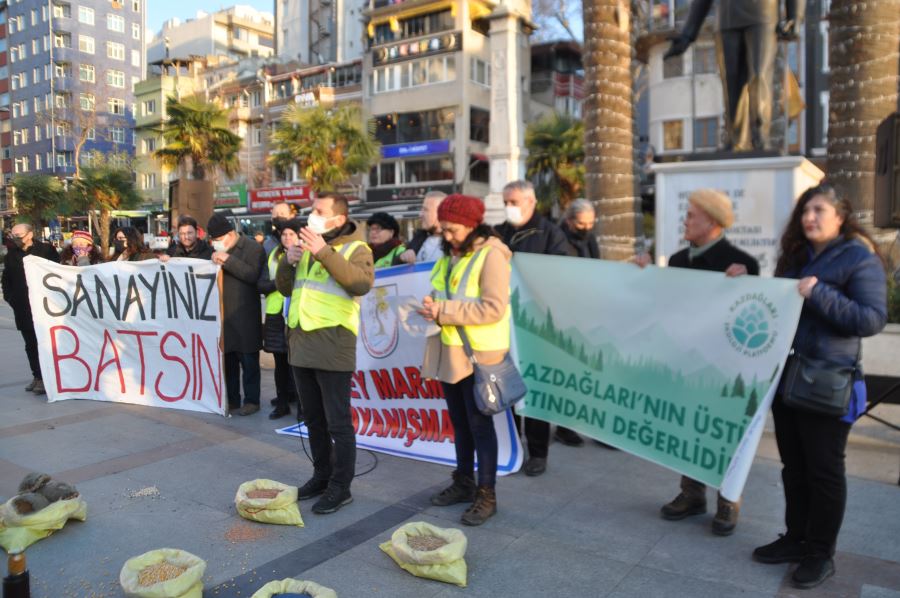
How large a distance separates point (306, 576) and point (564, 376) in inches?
80.3

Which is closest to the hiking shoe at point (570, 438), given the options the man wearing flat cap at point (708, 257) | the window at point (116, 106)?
the man wearing flat cap at point (708, 257)

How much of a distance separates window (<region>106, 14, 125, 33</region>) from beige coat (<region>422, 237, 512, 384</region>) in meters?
77.5

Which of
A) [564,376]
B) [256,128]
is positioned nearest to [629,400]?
[564,376]

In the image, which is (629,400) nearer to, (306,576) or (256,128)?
(306,576)

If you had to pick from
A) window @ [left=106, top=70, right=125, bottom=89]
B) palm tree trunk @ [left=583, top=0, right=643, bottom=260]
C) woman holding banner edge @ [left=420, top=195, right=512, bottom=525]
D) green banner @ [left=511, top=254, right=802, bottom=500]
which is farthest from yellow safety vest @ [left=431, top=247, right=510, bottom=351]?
window @ [left=106, top=70, right=125, bottom=89]

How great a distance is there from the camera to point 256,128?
55.7 m

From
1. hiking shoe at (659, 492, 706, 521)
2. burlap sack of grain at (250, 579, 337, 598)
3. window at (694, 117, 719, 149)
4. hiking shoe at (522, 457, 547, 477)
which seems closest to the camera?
burlap sack of grain at (250, 579, 337, 598)

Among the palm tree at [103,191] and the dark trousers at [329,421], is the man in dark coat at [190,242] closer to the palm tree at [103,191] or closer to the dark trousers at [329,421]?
the dark trousers at [329,421]

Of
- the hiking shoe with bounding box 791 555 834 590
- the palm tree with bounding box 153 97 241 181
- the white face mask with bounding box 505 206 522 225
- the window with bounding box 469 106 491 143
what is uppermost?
the window with bounding box 469 106 491 143

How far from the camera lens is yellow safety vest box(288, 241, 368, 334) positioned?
14.1 feet

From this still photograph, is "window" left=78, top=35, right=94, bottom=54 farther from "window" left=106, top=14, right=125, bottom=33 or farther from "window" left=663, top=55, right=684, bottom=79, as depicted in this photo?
"window" left=663, top=55, right=684, bottom=79

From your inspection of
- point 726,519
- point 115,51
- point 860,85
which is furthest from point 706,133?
point 115,51

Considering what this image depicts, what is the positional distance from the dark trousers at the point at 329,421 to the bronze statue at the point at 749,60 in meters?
4.47

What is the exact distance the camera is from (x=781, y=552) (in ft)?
12.0
